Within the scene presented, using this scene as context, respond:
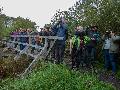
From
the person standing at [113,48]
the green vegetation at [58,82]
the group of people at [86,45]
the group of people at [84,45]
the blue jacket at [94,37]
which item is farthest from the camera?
the blue jacket at [94,37]

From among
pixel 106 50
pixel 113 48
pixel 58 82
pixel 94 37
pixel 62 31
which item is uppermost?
pixel 62 31

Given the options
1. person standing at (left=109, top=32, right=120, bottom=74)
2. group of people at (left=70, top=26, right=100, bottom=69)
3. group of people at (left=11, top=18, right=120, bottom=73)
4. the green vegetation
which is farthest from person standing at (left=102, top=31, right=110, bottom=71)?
the green vegetation

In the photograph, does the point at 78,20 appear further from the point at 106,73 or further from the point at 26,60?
the point at 106,73

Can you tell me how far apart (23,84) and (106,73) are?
475 centimetres

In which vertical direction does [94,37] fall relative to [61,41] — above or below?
above

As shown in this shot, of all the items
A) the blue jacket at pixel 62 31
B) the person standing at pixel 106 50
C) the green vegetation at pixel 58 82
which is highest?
the blue jacket at pixel 62 31

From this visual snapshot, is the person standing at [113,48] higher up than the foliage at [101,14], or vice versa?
the foliage at [101,14]

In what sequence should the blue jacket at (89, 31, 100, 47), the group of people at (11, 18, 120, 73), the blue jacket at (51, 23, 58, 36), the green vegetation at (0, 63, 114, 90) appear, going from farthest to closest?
1. the blue jacket at (51, 23, 58, 36)
2. the blue jacket at (89, 31, 100, 47)
3. the group of people at (11, 18, 120, 73)
4. the green vegetation at (0, 63, 114, 90)

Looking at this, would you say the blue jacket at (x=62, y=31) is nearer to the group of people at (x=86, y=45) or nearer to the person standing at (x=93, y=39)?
the group of people at (x=86, y=45)

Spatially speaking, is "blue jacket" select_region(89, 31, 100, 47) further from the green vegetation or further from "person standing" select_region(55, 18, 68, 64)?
the green vegetation

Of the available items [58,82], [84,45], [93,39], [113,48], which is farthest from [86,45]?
[58,82]

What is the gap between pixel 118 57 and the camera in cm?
1681

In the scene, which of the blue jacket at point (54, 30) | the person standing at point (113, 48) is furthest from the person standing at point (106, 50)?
the blue jacket at point (54, 30)

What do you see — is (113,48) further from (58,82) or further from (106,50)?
(58,82)
